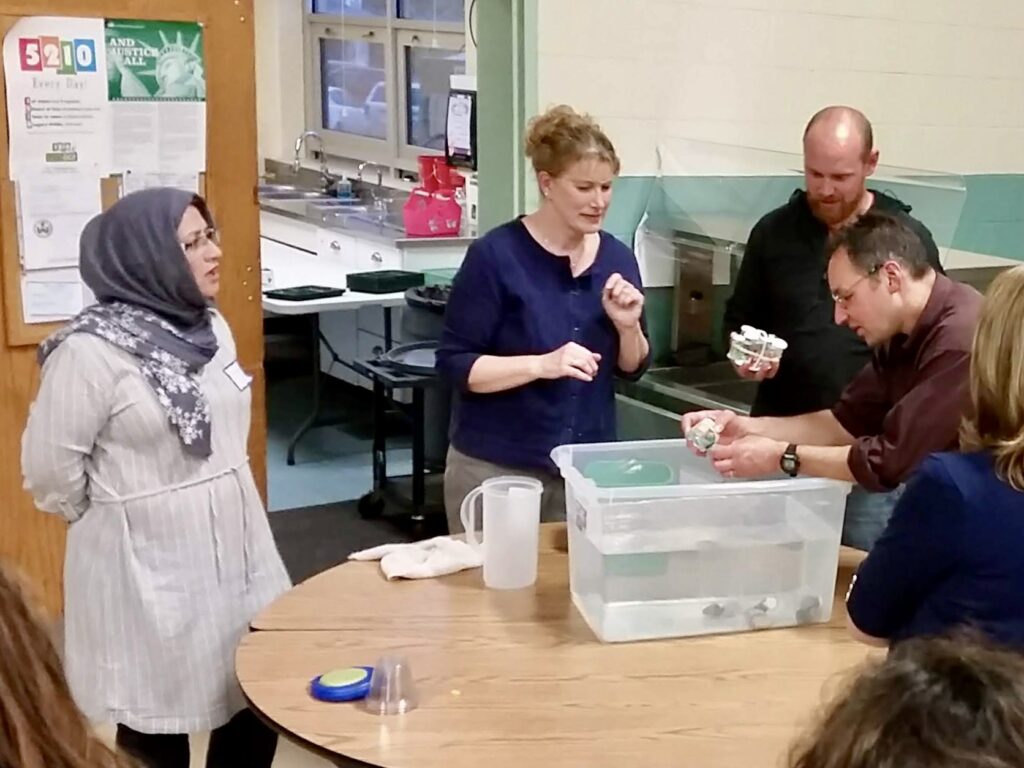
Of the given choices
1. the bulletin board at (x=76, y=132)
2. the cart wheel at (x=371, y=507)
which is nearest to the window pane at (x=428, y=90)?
the cart wheel at (x=371, y=507)

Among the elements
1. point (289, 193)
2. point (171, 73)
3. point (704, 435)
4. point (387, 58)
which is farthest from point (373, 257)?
point (704, 435)

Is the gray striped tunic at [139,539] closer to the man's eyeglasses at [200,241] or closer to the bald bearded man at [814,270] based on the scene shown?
the man's eyeglasses at [200,241]

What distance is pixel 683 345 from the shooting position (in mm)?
3975

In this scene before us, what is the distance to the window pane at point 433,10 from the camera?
673 cm

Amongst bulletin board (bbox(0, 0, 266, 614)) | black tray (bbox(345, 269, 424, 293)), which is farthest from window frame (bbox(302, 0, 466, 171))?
bulletin board (bbox(0, 0, 266, 614))

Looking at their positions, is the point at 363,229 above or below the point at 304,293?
above

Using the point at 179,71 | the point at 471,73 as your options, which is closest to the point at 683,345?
the point at 179,71

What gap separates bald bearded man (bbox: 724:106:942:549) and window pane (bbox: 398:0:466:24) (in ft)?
12.9

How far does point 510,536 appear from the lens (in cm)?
225

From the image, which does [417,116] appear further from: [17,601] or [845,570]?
[17,601]

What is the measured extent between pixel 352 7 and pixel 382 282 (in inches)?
113

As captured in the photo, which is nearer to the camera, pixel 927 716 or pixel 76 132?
→ pixel 927 716

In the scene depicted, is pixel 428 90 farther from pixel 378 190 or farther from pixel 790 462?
pixel 790 462

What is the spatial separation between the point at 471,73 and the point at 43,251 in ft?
10.1
